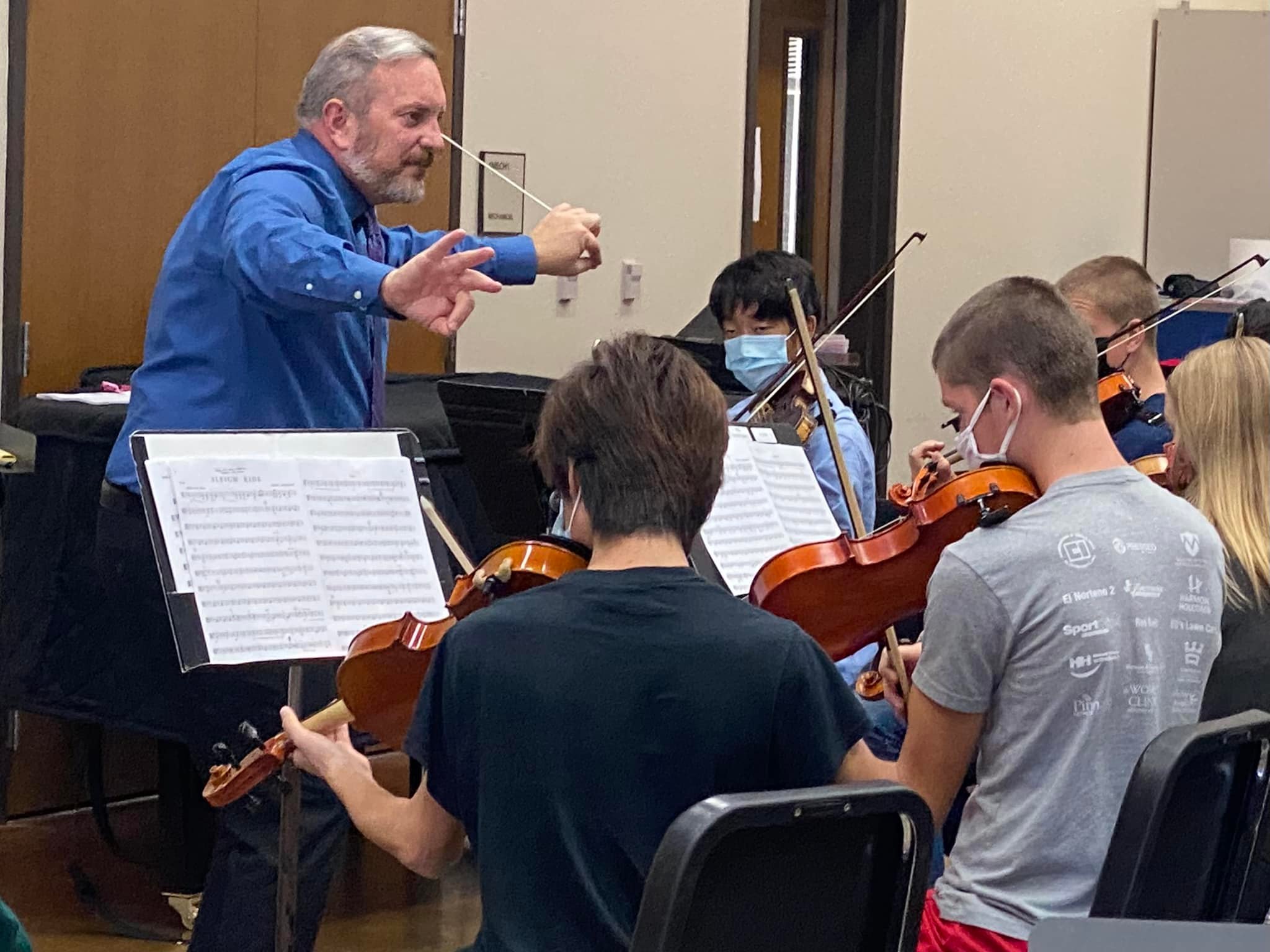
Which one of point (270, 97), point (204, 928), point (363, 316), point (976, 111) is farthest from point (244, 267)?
point (976, 111)

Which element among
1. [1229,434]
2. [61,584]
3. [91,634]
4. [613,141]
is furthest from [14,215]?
[1229,434]

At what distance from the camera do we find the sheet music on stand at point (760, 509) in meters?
2.60

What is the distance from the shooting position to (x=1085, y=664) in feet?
5.96

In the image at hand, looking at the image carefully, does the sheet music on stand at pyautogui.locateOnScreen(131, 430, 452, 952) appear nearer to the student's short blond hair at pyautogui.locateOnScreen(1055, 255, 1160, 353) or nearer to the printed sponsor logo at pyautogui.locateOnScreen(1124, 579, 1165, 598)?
the printed sponsor logo at pyautogui.locateOnScreen(1124, 579, 1165, 598)

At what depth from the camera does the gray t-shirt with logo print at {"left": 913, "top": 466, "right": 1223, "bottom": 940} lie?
182 cm

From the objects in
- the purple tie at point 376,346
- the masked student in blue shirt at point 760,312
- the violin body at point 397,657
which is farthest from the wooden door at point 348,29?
the violin body at point 397,657

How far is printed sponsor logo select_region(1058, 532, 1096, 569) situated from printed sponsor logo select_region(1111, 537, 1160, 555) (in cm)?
3

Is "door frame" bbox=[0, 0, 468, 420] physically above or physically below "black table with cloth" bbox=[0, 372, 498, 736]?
above

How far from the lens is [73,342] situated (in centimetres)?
406

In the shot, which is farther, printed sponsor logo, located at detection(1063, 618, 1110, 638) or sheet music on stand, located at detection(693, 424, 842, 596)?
sheet music on stand, located at detection(693, 424, 842, 596)

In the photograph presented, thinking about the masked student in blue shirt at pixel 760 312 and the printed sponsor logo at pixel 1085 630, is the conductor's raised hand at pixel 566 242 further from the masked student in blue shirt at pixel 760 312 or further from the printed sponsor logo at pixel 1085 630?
the printed sponsor logo at pixel 1085 630

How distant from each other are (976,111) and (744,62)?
1.22 m

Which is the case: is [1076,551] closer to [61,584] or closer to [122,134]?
[61,584]

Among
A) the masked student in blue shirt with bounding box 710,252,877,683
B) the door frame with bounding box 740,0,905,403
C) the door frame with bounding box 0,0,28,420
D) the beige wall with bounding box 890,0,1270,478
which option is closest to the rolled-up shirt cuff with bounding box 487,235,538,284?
the masked student in blue shirt with bounding box 710,252,877,683
